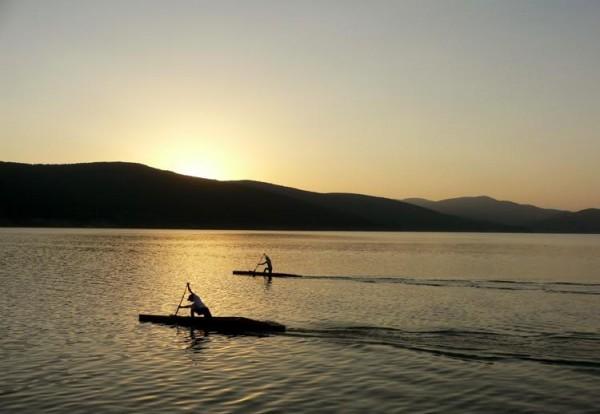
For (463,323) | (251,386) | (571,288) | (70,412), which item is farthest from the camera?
(571,288)

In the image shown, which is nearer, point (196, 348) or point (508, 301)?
point (196, 348)

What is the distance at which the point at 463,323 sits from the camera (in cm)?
3334

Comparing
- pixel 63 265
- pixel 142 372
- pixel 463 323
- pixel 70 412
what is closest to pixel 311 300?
pixel 463 323

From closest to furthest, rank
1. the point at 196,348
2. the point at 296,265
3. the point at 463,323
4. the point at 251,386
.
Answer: the point at 251,386 < the point at 196,348 < the point at 463,323 < the point at 296,265

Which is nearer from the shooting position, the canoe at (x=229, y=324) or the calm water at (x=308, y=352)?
the calm water at (x=308, y=352)

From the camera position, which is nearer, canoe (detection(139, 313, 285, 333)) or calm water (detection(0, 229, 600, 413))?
calm water (detection(0, 229, 600, 413))

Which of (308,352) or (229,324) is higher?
(229,324)

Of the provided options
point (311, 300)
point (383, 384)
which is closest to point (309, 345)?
point (383, 384)

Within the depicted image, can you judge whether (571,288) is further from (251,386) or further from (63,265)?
(63,265)

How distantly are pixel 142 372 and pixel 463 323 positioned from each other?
19044 millimetres

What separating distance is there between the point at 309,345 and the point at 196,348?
Answer: 4862 millimetres

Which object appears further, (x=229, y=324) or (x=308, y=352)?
(x=229, y=324)

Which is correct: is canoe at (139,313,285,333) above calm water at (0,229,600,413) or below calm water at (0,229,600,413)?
above

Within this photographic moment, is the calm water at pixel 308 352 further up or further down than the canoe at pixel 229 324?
further down
